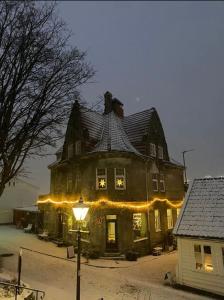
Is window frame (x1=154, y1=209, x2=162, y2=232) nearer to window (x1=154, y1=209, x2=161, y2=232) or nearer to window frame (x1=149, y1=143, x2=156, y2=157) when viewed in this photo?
window (x1=154, y1=209, x2=161, y2=232)

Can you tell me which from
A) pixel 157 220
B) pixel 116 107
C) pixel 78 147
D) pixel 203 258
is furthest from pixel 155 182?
pixel 203 258

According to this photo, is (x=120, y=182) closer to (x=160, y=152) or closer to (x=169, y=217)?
(x=160, y=152)

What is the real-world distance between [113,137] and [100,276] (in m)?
11.6

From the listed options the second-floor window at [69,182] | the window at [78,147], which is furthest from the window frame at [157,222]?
the window at [78,147]

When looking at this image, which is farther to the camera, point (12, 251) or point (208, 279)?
point (12, 251)

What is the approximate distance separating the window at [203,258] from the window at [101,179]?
9.47 metres

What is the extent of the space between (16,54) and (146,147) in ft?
51.5

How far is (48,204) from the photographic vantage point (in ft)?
94.4

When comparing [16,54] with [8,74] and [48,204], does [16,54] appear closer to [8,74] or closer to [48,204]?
[8,74]

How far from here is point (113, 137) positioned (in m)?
23.2

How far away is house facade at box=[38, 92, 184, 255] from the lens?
68.8 feet

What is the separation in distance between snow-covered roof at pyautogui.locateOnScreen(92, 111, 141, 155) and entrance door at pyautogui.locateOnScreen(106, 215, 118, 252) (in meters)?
5.65

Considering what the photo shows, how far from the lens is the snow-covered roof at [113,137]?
22.0 metres

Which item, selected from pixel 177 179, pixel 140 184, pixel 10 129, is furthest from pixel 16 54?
pixel 177 179
